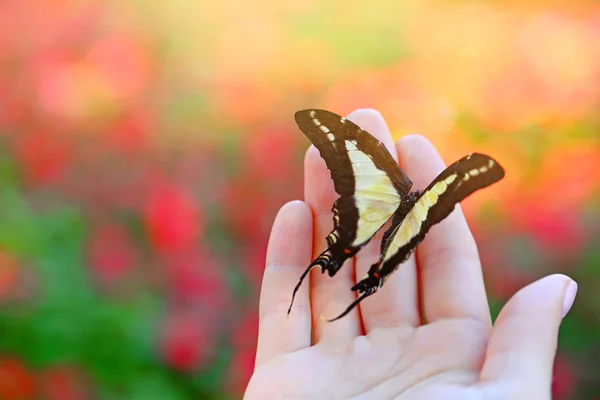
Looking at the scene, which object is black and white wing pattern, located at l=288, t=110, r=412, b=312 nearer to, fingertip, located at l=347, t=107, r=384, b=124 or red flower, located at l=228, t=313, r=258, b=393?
fingertip, located at l=347, t=107, r=384, b=124

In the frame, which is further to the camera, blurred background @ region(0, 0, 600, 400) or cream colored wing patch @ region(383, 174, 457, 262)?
blurred background @ region(0, 0, 600, 400)

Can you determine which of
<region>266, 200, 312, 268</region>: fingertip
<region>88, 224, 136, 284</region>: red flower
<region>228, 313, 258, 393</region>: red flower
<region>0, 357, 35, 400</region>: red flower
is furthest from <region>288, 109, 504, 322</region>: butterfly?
<region>0, 357, 35, 400</region>: red flower

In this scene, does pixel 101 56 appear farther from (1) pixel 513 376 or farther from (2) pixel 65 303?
(1) pixel 513 376

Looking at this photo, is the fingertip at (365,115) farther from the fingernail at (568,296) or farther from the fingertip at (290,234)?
the fingernail at (568,296)

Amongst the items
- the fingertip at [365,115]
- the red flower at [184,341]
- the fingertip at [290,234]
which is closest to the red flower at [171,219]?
the red flower at [184,341]

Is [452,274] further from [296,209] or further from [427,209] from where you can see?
[296,209]

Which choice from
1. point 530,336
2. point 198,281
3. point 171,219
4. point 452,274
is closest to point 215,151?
point 171,219

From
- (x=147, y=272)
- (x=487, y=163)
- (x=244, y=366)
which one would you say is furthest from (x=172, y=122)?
(x=487, y=163)
